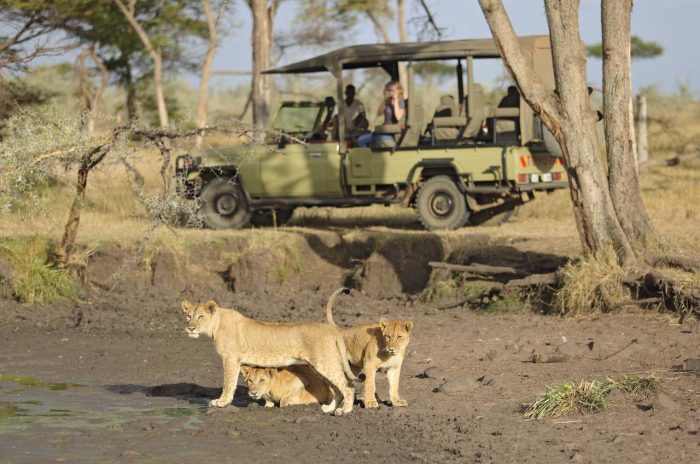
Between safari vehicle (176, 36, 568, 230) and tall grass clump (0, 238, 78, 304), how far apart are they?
210 cm

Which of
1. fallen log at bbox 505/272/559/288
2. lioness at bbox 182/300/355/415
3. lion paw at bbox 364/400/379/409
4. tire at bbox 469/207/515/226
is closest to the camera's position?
lioness at bbox 182/300/355/415

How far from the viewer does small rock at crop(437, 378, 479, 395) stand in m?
9.91

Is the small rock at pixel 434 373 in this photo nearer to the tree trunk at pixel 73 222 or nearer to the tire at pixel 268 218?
the tree trunk at pixel 73 222

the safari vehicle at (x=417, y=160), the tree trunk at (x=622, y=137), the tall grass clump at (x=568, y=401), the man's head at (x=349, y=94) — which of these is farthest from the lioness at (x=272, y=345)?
the man's head at (x=349, y=94)

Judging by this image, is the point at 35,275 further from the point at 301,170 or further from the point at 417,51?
the point at 417,51

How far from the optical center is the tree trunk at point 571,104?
12891 millimetres

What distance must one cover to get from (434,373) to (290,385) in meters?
1.61

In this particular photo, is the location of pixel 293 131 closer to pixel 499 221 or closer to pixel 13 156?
pixel 499 221

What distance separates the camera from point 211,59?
30906 mm

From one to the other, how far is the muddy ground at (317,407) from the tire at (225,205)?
1647mm

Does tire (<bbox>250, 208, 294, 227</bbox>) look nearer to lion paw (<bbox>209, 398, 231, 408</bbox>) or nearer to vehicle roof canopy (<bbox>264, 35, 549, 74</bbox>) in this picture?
vehicle roof canopy (<bbox>264, 35, 549, 74</bbox>)

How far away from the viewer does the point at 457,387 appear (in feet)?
32.7

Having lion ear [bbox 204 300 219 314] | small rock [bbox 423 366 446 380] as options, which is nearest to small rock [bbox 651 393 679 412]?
small rock [bbox 423 366 446 380]

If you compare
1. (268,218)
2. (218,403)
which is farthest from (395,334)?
(268,218)
